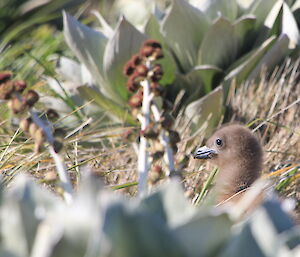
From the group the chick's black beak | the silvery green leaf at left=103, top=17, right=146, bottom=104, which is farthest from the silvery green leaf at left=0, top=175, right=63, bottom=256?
the silvery green leaf at left=103, top=17, right=146, bottom=104

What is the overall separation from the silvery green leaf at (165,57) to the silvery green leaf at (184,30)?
0.05 metres

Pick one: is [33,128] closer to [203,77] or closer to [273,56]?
[203,77]

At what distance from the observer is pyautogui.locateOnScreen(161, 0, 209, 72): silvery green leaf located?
167 inches

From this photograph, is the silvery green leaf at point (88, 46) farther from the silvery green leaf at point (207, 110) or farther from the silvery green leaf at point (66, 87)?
the silvery green leaf at point (207, 110)

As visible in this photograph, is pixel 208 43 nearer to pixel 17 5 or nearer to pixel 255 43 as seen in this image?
pixel 255 43

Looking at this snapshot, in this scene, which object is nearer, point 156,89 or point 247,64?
point 156,89

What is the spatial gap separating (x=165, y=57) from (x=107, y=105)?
0.50 metres

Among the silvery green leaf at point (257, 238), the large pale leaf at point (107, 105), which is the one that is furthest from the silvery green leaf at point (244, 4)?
the silvery green leaf at point (257, 238)

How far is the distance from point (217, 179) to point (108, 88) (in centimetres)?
156

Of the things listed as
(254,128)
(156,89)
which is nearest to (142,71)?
(156,89)

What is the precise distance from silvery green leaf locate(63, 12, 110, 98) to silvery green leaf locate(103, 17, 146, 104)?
0.08m

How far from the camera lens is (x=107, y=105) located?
169 inches

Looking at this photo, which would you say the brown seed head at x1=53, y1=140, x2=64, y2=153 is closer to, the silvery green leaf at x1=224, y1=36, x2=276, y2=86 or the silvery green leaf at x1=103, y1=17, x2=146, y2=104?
the silvery green leaf at x1=103, y1=17, x2=146, y2=104

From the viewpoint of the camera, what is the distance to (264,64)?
417 centimetres
